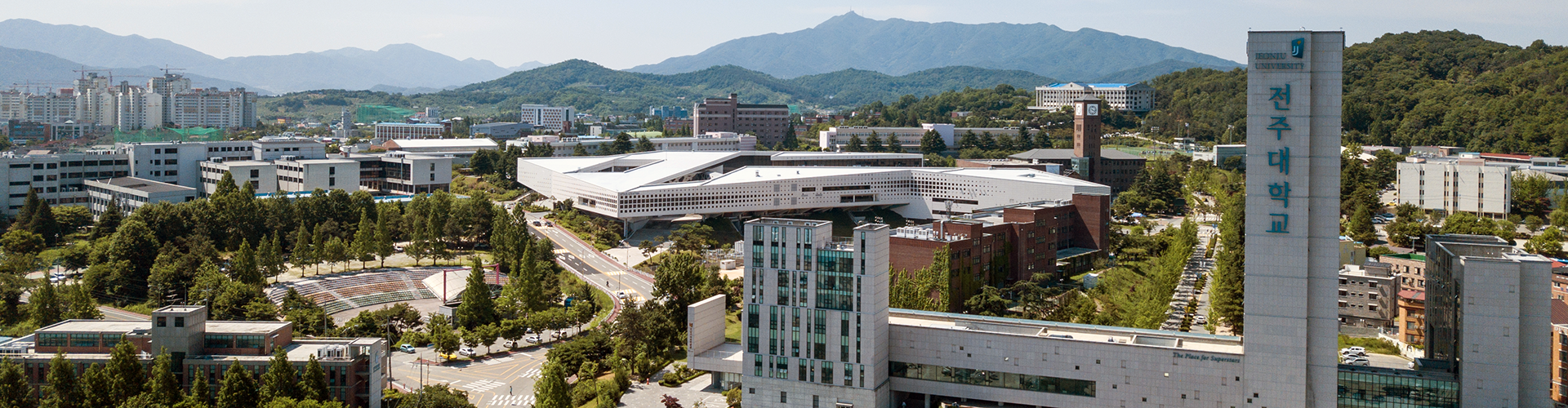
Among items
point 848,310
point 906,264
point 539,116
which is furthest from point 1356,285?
point 539,116

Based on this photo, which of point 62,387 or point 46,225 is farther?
point 46,225

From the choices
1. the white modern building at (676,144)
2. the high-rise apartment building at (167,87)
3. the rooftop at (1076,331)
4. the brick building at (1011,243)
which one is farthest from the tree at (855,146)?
the high-rise apartment building at (167,87)

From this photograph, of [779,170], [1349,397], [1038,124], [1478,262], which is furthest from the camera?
[1038,124]

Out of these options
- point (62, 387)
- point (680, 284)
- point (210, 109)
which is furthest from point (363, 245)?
point (210, 109)

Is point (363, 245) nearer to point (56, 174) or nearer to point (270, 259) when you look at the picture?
point (270, 259)

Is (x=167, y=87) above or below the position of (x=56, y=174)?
above

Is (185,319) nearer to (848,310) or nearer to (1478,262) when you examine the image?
(848,310)
